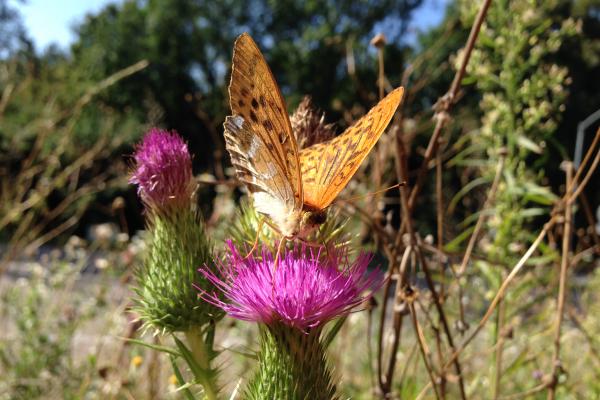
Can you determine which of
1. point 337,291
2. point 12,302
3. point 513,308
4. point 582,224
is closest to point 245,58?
point 337,291

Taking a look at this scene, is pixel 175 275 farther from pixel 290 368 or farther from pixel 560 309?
pixel 560 309

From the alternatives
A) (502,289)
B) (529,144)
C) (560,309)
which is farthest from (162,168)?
(529,144)

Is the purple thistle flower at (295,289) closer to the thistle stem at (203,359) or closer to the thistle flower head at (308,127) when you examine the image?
the thistle stem at (203,359)

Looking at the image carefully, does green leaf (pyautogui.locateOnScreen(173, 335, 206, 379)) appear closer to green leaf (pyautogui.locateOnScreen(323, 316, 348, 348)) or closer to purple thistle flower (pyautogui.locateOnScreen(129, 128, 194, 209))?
green leaf (pyautogui.locateOnScreen(323, 316, 348, 348))

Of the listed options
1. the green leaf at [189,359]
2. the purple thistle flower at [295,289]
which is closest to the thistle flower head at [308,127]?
the purple thistle flower at [295,289]

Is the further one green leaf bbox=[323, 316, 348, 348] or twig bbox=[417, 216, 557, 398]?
twig bbox=[417, 216, 557, 398]

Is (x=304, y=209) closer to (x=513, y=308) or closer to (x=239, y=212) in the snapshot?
(x=239, y=212)

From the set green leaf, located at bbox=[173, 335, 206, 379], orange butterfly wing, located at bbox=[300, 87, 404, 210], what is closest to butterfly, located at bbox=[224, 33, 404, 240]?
orange butterfly wing, located at bbox=[300, 87, 404, 210]
